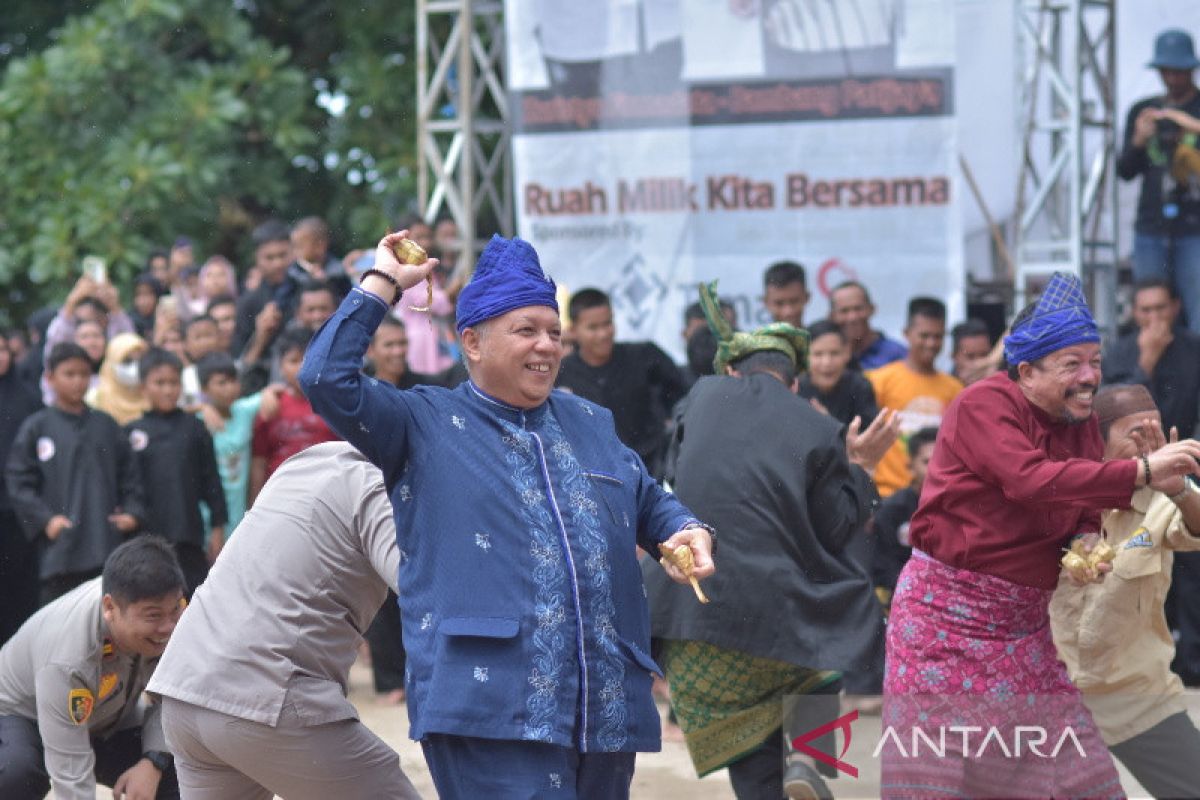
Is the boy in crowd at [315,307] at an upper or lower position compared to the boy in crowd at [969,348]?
upper

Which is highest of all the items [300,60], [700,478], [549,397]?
[300,60]

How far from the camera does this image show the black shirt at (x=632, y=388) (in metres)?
8.70

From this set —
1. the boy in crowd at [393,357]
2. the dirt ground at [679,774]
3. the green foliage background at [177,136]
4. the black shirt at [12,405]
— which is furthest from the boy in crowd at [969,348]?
the green foliage background at [177,136]

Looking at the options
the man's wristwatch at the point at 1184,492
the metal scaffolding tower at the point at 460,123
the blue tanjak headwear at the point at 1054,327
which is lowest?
the man's wristwatch at the point at 1184,492

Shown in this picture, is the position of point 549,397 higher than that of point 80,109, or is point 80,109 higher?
point 80,109

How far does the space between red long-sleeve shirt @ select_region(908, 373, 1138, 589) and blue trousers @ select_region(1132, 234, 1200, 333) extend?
4.95 metres

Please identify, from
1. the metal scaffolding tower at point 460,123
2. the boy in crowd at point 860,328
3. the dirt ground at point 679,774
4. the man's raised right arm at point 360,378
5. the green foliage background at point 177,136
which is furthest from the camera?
the green foliage background at point 177,136

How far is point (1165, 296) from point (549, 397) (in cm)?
540

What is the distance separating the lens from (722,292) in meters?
10.5

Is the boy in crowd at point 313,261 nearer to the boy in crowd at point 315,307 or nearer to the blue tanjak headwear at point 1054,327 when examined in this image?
the boy in crowd at point 315,307

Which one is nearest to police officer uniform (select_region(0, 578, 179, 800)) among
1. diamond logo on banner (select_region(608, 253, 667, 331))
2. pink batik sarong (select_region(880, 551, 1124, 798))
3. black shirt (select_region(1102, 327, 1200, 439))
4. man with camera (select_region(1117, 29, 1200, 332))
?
pink batik sarong (select_region(880, 551, 1124, 798))

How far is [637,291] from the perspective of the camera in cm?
1062

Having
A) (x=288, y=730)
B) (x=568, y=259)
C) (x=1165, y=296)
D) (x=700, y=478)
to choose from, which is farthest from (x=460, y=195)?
(x=288, y=730)

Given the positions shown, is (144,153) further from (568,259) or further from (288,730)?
(288,730)
